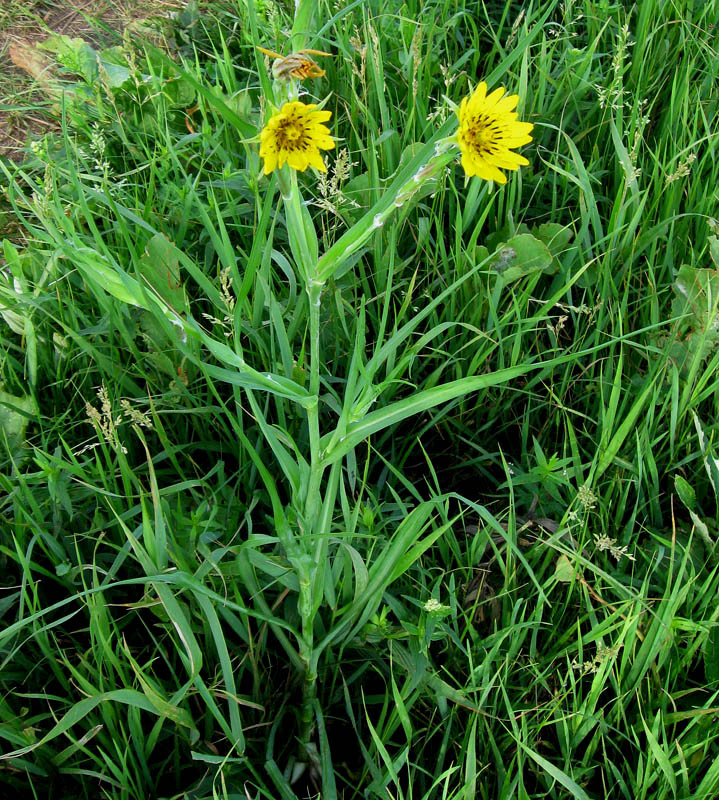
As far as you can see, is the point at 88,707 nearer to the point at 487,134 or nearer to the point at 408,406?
the point at 408,406

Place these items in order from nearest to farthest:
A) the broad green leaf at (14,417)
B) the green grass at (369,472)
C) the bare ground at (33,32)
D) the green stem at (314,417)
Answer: the green stem at (314,417) < the green grass at (369,472) < the broad green leaf at (14,417) < the bare ground at (33,32)

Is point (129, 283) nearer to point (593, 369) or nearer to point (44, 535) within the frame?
point (44, 535)

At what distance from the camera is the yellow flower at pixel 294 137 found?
84 centimetres

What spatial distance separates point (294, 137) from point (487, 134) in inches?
9.2

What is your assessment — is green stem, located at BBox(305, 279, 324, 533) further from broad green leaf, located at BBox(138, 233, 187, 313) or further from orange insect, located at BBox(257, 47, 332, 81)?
broad green leaf, located at BBox(138, 233, 187, 313)

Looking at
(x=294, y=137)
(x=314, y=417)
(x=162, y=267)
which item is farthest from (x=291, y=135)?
(x=162, y=267)

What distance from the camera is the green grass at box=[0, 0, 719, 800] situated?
3.62 feet

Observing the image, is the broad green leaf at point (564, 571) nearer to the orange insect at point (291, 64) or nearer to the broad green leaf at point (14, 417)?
the orange insect at point (291, 64)

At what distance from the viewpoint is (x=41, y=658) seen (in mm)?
1202

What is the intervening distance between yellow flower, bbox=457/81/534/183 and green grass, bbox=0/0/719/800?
0.14m

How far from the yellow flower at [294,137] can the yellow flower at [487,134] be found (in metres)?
0.16

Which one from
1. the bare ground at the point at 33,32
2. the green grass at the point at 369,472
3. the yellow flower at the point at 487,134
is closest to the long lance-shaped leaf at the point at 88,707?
the green grass at the point at 369,472

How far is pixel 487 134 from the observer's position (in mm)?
885

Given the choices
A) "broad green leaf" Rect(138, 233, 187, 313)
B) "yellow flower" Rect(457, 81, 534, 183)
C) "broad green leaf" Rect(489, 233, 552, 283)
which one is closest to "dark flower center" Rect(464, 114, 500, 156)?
"yellow flower" Rect(457, 81, 534, 183)
